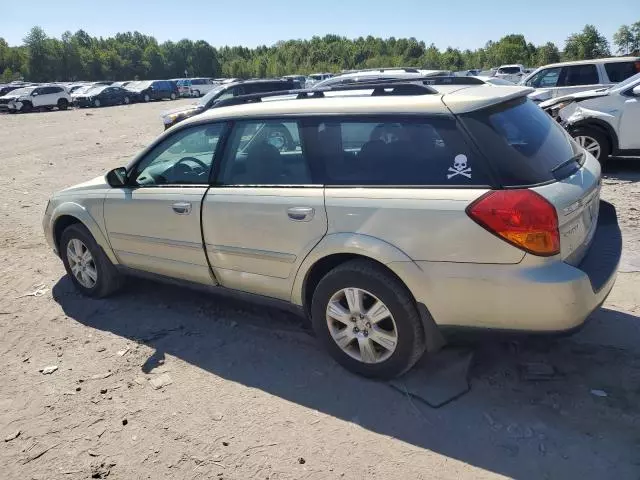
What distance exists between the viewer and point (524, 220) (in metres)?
2.71

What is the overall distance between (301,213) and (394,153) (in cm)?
67

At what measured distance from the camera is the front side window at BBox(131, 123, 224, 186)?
4.00 m

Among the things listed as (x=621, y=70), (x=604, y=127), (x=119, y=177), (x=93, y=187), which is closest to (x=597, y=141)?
(x=604, y=127)

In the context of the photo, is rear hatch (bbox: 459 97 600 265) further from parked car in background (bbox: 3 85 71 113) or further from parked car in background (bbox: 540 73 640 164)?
parked car in background (bbox: 3 85 71 113)

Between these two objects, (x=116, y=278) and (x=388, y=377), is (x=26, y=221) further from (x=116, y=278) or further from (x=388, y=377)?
(x=388, y=377)

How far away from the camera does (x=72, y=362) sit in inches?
153

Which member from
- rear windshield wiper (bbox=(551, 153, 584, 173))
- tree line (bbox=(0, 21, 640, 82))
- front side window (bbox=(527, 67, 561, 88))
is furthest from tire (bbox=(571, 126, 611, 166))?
tree line (bbox=(0, 21, 640, 82))

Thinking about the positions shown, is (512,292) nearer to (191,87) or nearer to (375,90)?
(375,90)

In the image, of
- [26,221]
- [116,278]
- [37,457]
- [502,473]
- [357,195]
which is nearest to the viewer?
[502,473]

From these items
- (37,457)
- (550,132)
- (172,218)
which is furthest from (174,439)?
(550,132)

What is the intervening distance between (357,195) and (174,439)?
172 cm

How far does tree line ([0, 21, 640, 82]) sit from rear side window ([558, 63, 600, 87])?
44.9 metres

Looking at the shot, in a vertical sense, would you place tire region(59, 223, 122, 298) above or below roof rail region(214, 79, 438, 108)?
below

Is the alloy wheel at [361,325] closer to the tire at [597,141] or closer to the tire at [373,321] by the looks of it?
the tire at [373,321]
